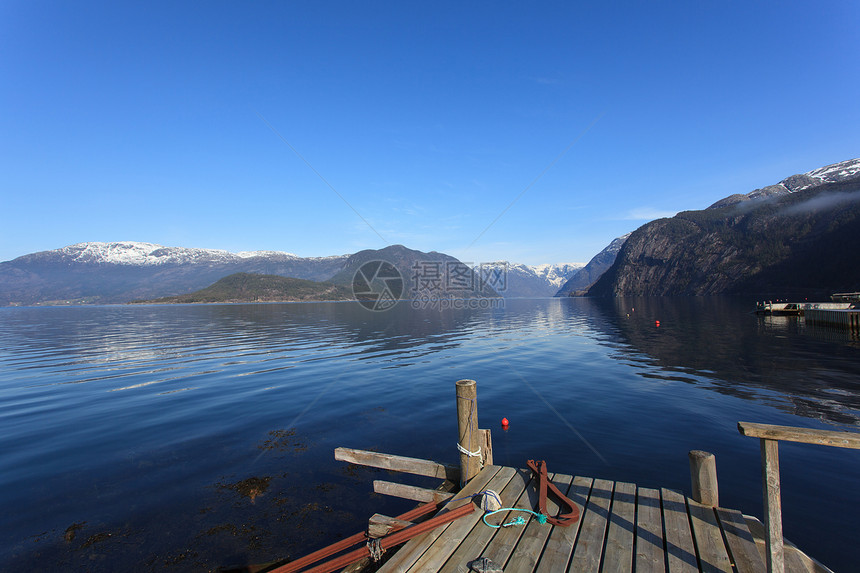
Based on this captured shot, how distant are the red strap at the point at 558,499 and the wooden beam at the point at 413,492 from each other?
198 cm

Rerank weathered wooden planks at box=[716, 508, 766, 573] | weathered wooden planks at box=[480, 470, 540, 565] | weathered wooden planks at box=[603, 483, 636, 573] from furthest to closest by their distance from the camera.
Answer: weathered wooden planks at box=[480, 470, 540, 565] < weathered wooden planks at box=[603, 483, 636, 573] < weathered wooden planks at box=[716, 508, 766, 573]

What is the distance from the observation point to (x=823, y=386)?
66.6ft

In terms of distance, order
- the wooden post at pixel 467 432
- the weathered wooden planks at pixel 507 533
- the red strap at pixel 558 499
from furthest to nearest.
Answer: the wooden post at pixel 467 432
the red strap at pixel 558 499
the weathered wooden planks at pixel 507 533

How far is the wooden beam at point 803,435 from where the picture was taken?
465 cm

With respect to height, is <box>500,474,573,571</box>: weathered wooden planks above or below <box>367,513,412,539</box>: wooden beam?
above

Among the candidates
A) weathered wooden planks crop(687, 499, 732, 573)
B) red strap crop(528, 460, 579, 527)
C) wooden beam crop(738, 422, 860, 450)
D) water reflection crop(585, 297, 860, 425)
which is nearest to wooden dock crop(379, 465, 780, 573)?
weathered wooden planks crop(687, 499, 732, 573)

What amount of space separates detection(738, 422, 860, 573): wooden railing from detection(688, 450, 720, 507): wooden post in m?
1.88

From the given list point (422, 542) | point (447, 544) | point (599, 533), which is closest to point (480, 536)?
point (447, 544)

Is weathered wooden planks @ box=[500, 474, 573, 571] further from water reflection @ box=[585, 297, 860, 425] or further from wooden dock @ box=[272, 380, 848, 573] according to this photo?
water reflection @ box=[585, 297, 860, 425]

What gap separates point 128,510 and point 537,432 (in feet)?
43.0

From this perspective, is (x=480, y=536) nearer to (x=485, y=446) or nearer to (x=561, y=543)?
(x=561, y=543)

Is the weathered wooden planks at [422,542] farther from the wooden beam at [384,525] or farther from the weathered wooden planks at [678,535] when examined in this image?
the weathered wooden planks at [678,535]

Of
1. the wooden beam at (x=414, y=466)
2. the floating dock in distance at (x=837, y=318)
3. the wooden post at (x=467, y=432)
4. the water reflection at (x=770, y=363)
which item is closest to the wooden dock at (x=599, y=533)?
the wooden post at (x=467, y=432)

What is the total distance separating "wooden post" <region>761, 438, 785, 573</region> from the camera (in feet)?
16.6
